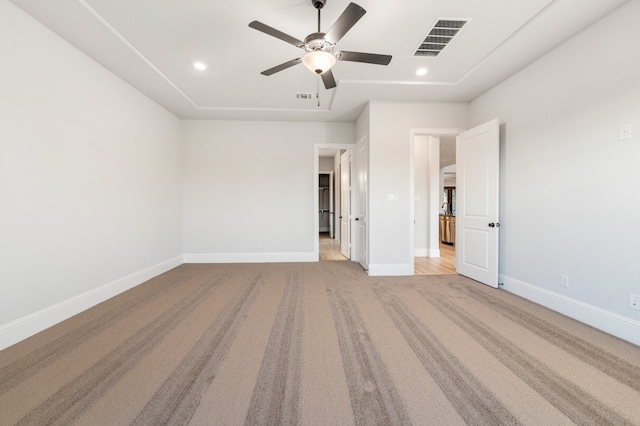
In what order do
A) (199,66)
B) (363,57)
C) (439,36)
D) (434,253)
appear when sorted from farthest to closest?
(434,253)
(199,66)
(439,36)
(363,57)

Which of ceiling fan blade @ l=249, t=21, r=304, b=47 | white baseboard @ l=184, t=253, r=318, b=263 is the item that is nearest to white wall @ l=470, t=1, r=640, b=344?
ceiling fan blade @ l=249, t=21, r=304, b=47

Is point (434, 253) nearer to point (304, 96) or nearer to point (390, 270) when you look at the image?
point (390, 270)

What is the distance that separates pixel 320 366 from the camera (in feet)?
5.88

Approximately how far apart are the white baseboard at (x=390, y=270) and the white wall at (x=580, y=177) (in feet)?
4.35

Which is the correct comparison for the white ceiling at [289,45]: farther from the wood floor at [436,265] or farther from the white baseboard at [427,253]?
the white baseboard at [427,253]

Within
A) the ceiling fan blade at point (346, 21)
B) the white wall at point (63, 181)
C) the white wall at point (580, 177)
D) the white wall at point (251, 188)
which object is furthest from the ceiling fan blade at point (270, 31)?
the white wall at point (251, 188)

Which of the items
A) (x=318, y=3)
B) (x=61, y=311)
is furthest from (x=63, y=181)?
(x=318, y=3)

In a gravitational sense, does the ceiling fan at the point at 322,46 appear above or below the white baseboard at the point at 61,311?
above

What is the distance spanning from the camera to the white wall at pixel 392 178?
416 cm

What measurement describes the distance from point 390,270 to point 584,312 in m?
2.22

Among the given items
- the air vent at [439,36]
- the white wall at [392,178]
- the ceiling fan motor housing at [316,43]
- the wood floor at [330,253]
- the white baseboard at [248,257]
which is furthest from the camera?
the wood floor at [330,253]

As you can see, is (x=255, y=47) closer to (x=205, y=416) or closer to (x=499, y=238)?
(x=205, y=416)

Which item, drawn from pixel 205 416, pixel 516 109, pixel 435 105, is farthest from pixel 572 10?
A: pixel 205 416

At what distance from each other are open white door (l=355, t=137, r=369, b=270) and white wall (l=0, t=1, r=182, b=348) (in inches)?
139
